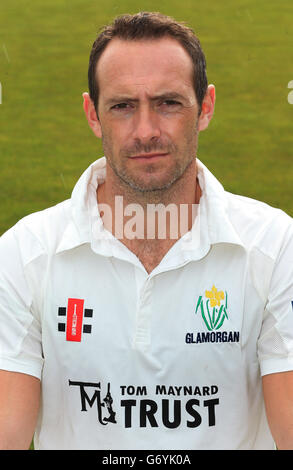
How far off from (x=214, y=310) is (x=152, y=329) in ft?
0.69

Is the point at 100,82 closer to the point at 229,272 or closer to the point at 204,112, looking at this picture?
the point at 204,112

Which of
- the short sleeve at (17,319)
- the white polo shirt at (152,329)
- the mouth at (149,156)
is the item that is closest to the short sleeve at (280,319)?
the white polo shirt at (152,329)

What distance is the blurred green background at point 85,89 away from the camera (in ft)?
28.4

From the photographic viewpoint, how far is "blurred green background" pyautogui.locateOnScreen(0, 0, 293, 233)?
28.4ft

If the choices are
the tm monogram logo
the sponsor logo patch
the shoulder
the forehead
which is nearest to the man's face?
the forehead

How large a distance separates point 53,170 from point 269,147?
2.37 meters

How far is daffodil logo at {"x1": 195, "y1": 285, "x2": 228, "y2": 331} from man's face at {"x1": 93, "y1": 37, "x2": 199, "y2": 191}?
0.40m

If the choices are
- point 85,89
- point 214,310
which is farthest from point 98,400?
point 85,89

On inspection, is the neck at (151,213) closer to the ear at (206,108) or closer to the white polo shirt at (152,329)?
the white polo shirt at (152,329)

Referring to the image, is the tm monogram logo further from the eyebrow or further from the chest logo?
the eyebrow

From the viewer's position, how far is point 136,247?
2.91 m

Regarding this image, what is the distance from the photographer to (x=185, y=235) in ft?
9.53

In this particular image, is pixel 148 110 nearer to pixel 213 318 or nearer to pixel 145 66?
pixel 145 66
